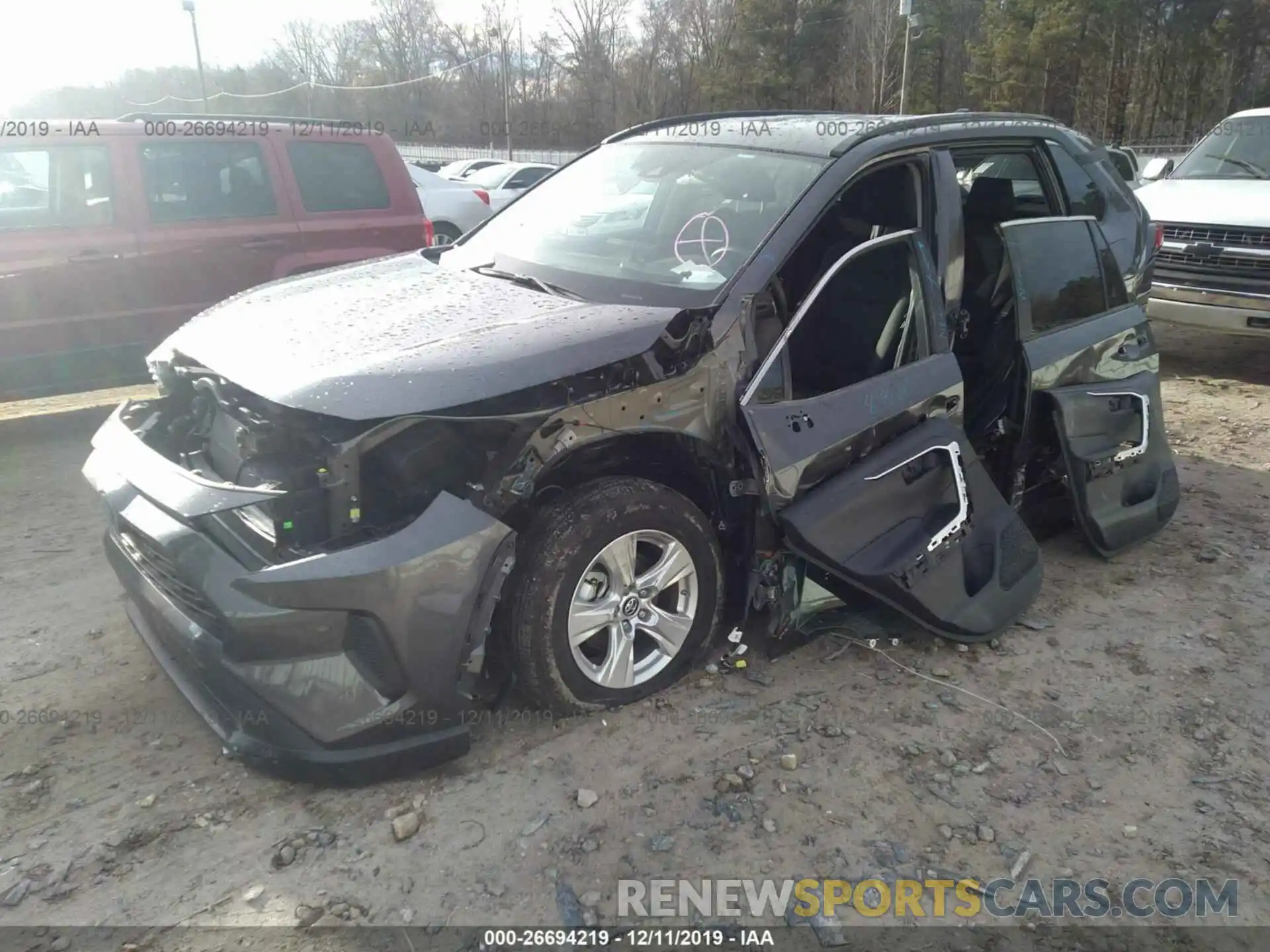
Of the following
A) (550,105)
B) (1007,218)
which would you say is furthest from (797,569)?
(550,105)

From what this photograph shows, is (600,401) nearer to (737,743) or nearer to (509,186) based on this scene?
(737,743)

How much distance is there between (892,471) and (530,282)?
5.07ft

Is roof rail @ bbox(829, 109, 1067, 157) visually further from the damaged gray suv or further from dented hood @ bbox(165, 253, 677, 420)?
dented hood @ bbox(165, 253, 677, 420)

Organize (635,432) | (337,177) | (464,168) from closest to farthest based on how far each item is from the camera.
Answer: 1. (635,432)
2. (337,177)
3. (464,168)

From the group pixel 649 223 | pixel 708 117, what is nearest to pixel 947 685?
pixel 649 223

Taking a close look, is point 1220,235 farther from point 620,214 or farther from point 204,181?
point 204,181

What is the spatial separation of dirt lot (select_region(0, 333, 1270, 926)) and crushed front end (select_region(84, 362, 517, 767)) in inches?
9.4

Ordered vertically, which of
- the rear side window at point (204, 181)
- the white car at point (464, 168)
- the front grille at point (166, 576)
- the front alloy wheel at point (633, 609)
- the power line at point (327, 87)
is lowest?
the front alloy wheel at point (633, 609)

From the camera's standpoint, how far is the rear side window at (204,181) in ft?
18.7

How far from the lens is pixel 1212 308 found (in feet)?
23.9

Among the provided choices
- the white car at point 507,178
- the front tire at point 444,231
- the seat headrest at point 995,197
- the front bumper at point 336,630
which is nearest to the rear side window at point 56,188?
the front bumper at point 336,630

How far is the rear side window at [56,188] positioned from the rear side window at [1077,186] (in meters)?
5.51

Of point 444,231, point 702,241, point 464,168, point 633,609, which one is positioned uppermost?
point 464,168

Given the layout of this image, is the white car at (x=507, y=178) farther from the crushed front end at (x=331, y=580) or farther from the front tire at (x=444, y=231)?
the crushed front end at (x=331, y=580)
